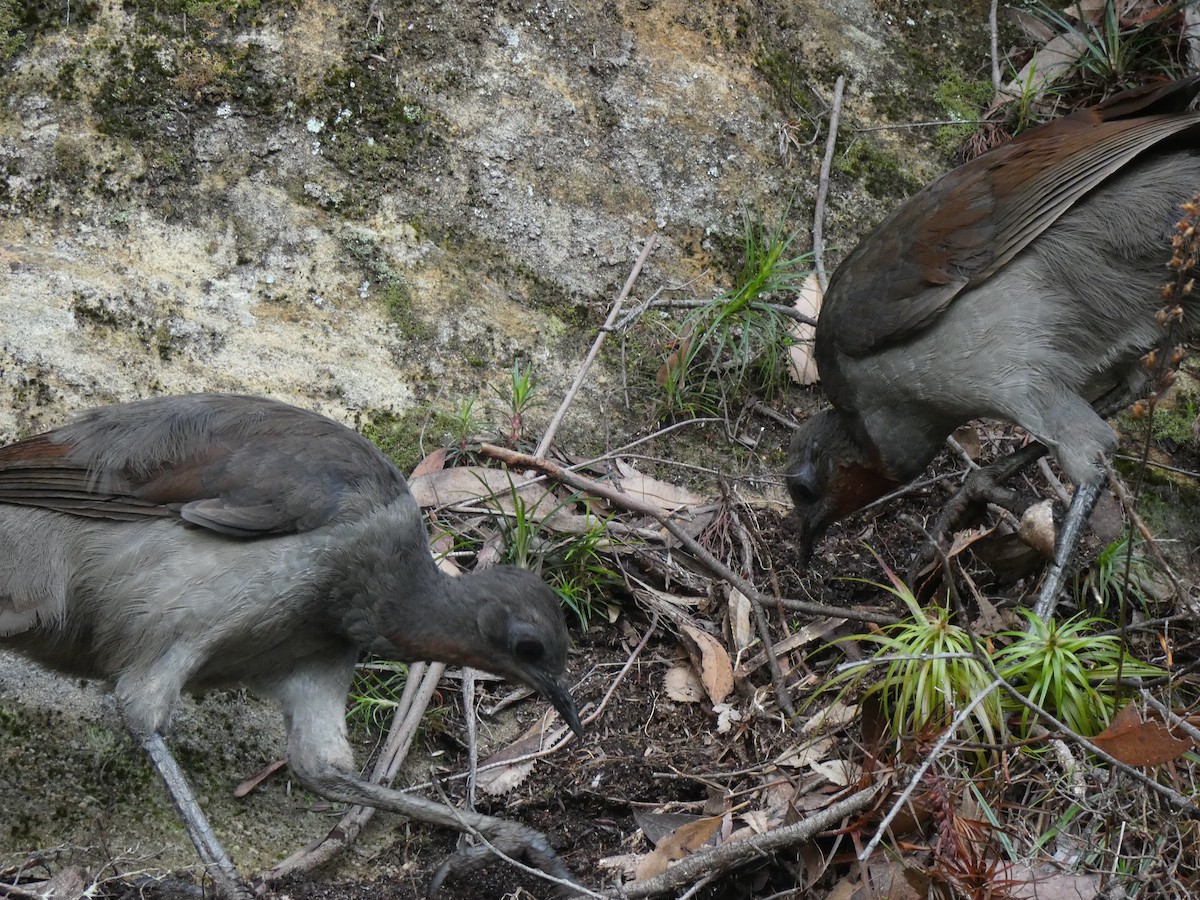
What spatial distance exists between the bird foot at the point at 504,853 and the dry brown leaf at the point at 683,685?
37.2 inches

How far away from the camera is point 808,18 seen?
7289 mm

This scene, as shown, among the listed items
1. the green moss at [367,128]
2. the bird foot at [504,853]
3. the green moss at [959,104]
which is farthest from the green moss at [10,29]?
the green moss at [959,104]

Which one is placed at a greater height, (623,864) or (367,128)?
(367,128)

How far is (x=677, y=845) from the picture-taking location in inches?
159

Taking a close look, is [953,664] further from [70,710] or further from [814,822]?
[70,710]

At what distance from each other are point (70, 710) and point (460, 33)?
3.95 m

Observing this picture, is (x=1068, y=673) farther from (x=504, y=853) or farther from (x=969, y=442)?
(x=969, y=442)

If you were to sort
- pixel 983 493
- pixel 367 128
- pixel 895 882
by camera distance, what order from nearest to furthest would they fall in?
pixel 895 882
pixel 983 493
pixel 367 128

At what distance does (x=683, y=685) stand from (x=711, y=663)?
0.15 m

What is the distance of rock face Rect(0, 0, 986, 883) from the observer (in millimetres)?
5500

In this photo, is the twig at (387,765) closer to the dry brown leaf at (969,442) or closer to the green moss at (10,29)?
the dry brown leaf at (969,442)

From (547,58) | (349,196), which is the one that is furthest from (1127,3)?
(349,196)

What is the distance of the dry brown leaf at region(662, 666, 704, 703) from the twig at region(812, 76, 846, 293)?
2355 millimetres

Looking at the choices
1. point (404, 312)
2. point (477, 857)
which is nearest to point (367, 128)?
point (404, 312)
